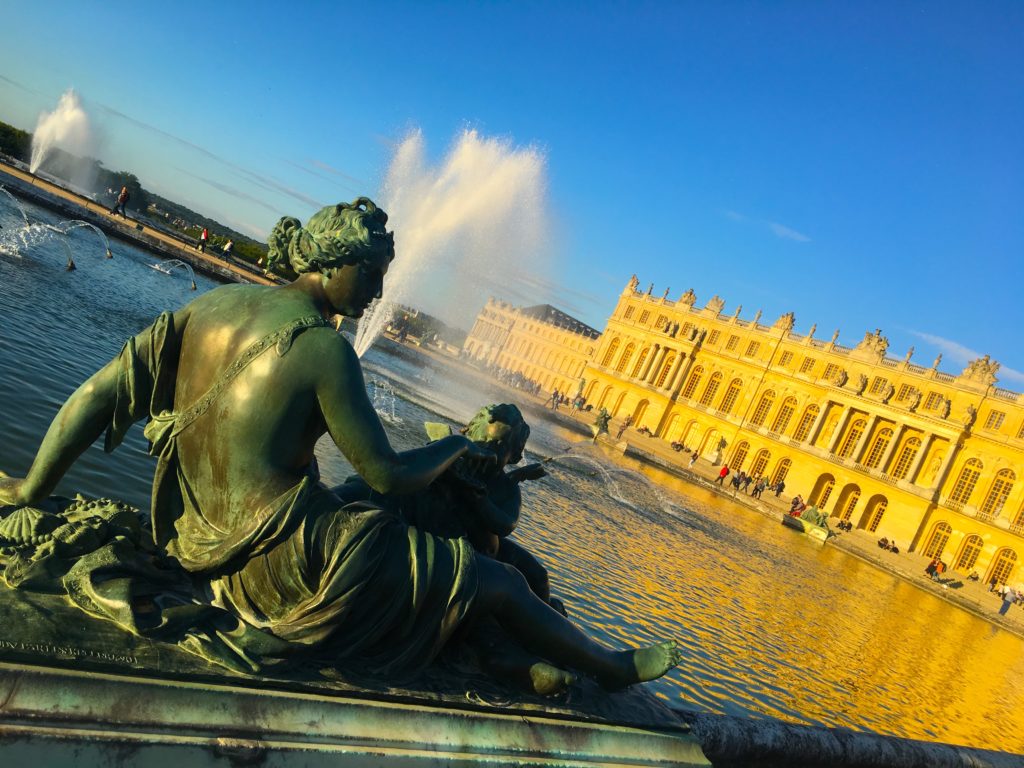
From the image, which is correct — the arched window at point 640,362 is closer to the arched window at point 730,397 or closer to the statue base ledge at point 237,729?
the arched window at point 730,397

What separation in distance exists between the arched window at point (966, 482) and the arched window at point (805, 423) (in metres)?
10.5

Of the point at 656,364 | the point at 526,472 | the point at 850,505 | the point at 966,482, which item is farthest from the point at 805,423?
the point at 526,472

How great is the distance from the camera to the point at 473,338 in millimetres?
113750

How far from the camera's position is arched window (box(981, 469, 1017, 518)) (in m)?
40.4

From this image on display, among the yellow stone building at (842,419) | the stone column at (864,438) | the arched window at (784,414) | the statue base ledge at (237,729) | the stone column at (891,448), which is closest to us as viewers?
the statue base ledge at (237,729)

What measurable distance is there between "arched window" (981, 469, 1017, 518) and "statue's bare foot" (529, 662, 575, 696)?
47.3 metres

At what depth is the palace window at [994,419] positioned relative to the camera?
139 feet

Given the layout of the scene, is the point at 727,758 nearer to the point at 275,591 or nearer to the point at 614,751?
the point at 614,751

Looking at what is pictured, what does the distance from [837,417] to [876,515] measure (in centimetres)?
744

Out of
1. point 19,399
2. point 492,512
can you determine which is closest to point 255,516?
point 492,512

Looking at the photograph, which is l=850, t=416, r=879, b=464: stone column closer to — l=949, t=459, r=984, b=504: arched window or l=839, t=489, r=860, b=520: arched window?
l=839, t=489, r=860, b=520: arched window

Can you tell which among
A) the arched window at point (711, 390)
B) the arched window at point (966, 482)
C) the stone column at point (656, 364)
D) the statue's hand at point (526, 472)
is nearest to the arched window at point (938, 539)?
the arched window at point (966, 482)

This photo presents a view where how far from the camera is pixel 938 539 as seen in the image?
42.9 m

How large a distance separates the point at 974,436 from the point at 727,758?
47.8 m
